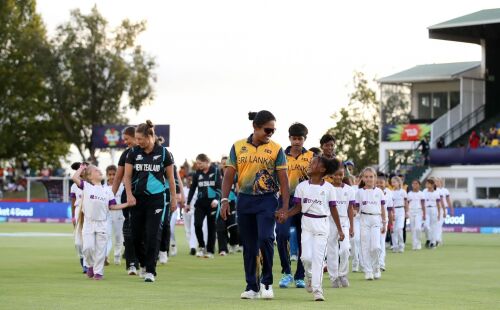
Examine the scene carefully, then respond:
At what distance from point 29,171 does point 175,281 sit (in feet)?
234

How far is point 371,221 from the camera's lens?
18.4 m

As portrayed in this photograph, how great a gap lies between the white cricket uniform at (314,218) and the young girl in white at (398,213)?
46.8 ft

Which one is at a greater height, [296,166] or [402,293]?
[296,166]

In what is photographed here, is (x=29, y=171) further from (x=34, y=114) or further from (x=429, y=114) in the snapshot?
(x=429, y=114)

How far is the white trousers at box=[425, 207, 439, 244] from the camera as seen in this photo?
31328 millimetres

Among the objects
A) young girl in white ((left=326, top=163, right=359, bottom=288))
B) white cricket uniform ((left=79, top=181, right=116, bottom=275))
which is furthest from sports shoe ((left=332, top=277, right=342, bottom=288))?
white cricket uniform ((left=79, top=181, right=116, bottom=275))

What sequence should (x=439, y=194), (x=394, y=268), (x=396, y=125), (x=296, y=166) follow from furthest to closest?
(x=396, y=125) < (x=439, y=194) < (x=394, y=268) < (x=296, y=166)

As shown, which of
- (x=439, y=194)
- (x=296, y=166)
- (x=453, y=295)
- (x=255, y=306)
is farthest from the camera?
(x=439, y=194)

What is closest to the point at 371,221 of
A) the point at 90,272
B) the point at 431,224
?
the point at 90,272

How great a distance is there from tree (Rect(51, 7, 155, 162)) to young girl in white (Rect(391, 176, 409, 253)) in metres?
54.6

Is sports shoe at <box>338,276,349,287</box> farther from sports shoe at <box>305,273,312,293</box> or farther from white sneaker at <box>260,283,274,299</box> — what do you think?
white sneaker at <box>260,283,274,299</box>

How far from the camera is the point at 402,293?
15516mm

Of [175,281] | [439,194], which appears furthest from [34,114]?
[175,281]

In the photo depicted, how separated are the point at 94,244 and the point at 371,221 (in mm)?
4192
